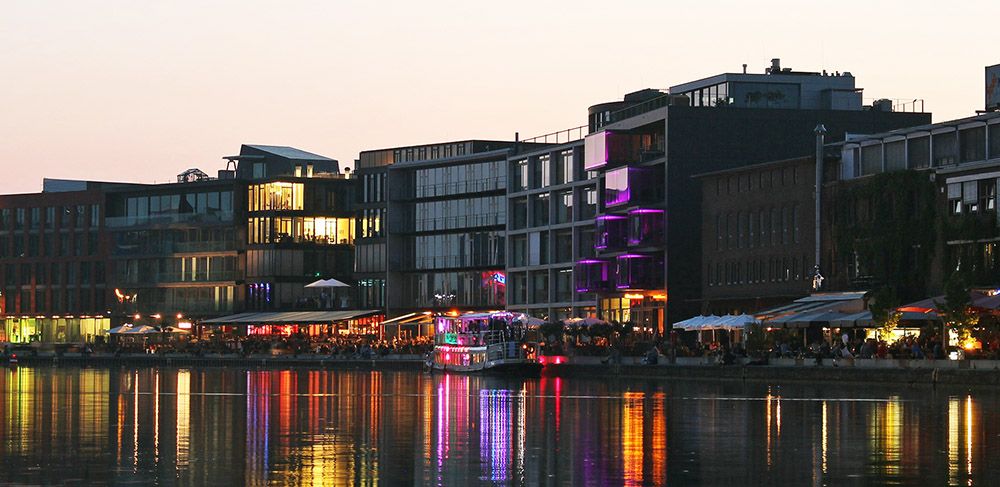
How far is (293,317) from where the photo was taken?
181500 millimetres

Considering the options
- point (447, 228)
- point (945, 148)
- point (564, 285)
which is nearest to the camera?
point (945, 148)

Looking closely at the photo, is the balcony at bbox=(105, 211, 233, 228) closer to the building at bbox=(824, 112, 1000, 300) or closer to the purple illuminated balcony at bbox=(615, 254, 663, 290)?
the purple illuminated balcony at bbox=(615, 254, 663, 290)

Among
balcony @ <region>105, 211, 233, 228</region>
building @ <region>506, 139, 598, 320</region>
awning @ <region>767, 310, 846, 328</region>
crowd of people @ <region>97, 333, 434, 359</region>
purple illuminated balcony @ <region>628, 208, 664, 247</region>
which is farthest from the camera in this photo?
balcony @ <region>105, 211, 233, 228</region>

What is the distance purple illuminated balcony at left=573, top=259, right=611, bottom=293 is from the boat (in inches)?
1218

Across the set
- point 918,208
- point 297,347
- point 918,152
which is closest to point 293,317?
point 297,347

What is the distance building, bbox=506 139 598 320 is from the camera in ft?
510

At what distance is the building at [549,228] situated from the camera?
155 m

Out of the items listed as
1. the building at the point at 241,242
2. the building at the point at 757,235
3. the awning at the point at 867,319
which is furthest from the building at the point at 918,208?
the building at the point at 241,242

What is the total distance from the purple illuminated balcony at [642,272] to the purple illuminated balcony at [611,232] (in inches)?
80.0

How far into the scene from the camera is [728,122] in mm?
137125

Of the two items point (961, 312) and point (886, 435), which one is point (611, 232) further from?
point (886, 435)

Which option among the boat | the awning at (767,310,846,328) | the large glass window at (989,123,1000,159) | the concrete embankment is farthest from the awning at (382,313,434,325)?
the large glass window at (989,123,1000,159)

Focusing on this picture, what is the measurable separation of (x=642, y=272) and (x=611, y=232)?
633cm

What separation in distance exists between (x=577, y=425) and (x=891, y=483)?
59.7 ft
